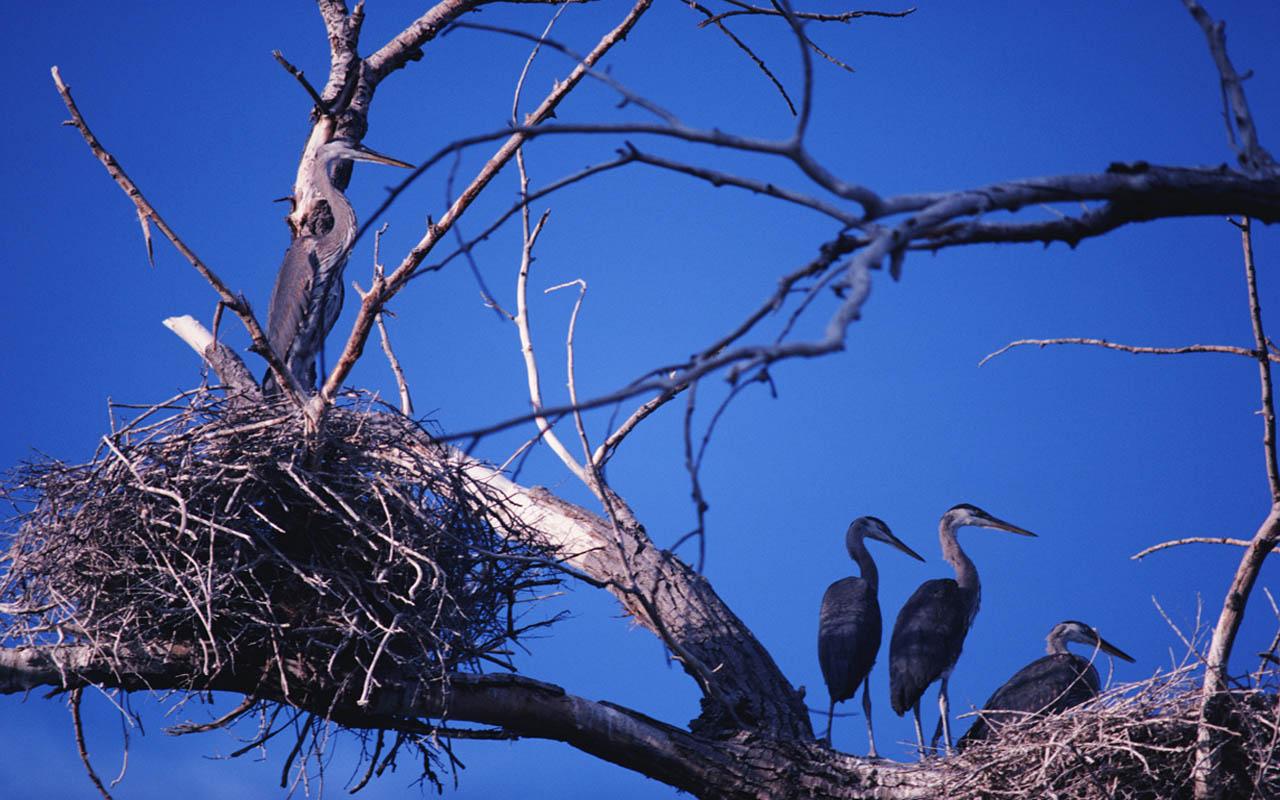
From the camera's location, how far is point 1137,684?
12.7 ft

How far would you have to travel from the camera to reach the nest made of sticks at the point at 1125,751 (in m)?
3.54

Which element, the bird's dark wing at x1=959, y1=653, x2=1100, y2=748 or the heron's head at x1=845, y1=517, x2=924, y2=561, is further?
the heron's head at x1=845, y1=517, x2=924, y2=561

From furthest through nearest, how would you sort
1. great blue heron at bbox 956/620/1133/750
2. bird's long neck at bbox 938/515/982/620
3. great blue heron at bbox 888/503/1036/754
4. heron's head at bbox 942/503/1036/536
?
heron's head at bbox 942/503/1036/536
bird's long neck at bbox 938/515/982/620
great blue heron at bbox 888/503/1036/754
great blue heron at bbox 956/620/1133/750

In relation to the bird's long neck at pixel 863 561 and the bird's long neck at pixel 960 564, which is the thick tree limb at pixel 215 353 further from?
the bird's long neck at pixel 960 564

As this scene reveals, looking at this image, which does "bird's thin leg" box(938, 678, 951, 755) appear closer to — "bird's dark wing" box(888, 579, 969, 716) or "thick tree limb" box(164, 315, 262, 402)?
"bird's dark wing" box(888, 579, 969, 716)

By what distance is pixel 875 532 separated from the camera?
7965 millimetres

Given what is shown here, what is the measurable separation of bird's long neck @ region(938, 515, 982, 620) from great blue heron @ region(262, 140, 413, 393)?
4.05 m

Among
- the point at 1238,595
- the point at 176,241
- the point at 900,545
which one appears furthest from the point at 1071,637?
the point at 176,241

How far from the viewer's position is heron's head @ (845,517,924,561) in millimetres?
7922

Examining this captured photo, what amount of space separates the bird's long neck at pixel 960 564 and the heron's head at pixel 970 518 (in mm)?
16

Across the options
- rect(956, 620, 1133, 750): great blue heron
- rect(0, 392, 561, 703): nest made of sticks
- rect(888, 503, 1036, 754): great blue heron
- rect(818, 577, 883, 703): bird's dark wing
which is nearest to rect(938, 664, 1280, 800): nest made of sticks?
rect(956, 620, 1133, 750): great blue heron

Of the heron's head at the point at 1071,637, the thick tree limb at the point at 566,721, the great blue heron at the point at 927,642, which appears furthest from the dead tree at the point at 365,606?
the heron's head at the point at 1071,637

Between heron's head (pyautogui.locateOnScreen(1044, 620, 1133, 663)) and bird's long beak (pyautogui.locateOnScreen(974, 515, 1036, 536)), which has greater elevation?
bird's long beak (pyautogui.locateOnScreen(974, 515, 1036, 536))

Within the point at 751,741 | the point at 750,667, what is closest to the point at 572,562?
the point at 750,667
